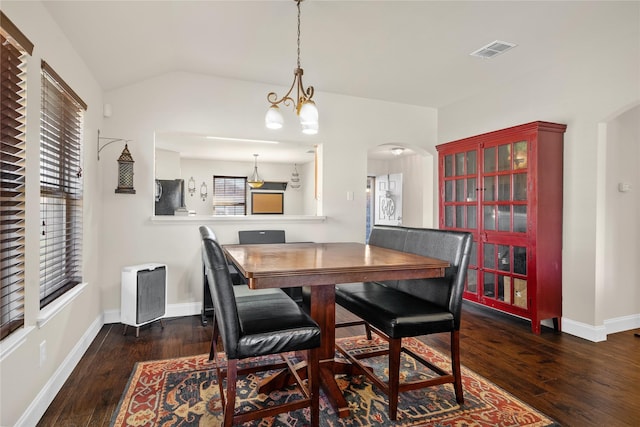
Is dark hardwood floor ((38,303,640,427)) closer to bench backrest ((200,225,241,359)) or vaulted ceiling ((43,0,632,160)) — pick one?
bench backrest ((200,225,241,359))

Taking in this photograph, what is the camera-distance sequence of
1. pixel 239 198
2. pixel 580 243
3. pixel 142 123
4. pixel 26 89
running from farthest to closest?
pixel 239 198
pixel 142 123
pixel 580 243
pixel 26 89

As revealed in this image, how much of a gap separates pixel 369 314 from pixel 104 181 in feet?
9.20

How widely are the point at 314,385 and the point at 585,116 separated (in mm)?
3231

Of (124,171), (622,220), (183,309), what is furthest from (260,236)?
(622,220)

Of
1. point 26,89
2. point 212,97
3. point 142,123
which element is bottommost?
point 26,89

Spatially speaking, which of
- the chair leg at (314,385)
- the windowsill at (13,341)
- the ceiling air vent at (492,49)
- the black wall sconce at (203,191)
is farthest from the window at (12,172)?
the black wall sconce at (203,191)

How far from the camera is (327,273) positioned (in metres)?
1.70

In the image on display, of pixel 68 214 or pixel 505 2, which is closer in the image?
pixel 505 2

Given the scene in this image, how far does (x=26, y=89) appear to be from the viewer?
5.68ft

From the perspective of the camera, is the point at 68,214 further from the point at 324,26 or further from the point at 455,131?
the point at 455,131

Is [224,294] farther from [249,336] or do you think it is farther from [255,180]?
[255,180]

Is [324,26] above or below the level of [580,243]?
above

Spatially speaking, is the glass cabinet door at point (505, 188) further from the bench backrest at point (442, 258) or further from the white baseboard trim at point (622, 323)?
the bench backrest at point (442, 258)

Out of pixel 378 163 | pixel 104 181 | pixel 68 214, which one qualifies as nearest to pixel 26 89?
pixel 68 214
